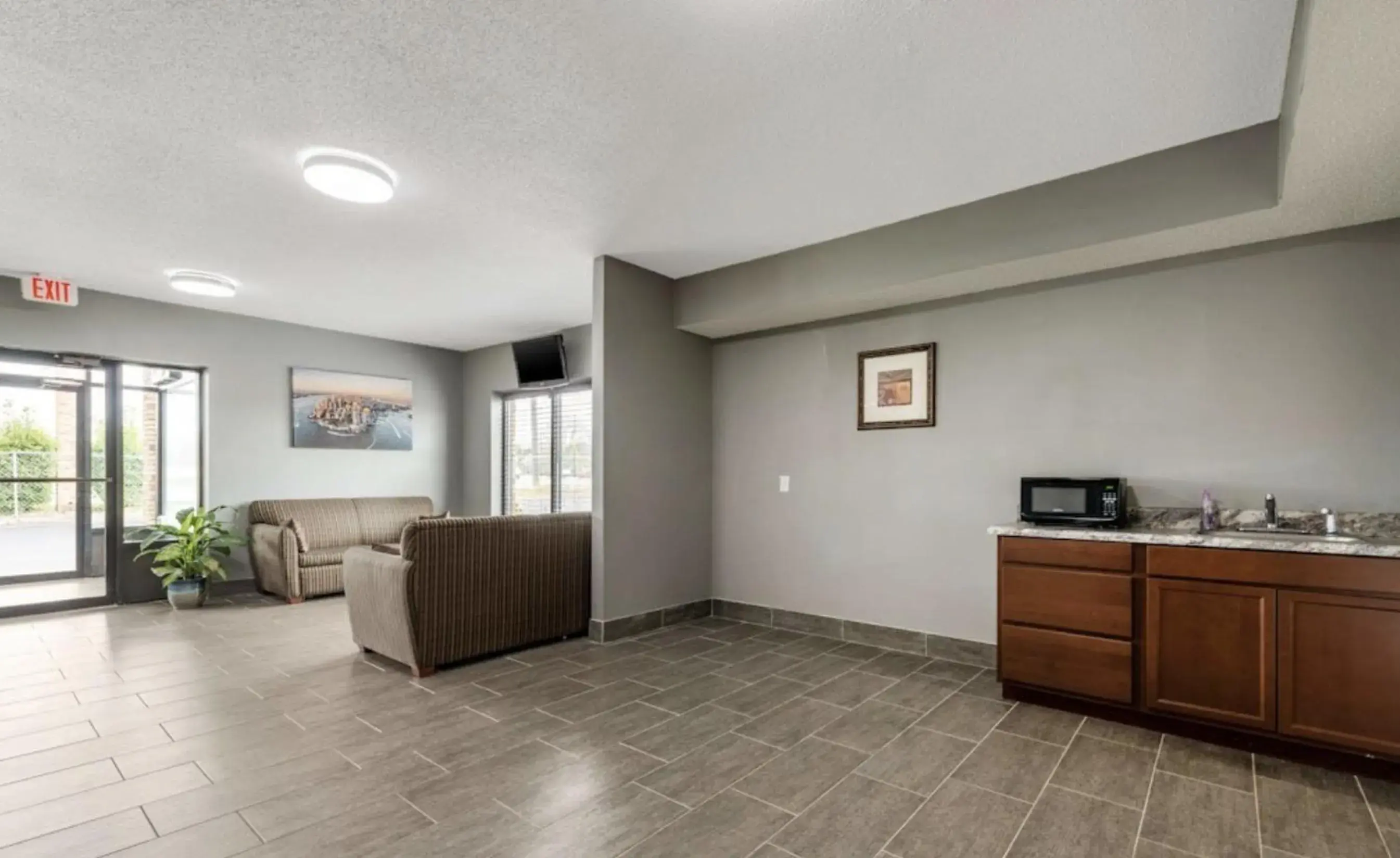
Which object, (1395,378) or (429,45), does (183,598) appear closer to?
(429,45)

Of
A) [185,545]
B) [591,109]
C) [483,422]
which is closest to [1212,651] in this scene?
[591,109]

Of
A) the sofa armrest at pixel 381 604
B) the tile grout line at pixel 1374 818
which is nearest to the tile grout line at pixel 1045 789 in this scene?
the tile grout line at pixel 1374 818

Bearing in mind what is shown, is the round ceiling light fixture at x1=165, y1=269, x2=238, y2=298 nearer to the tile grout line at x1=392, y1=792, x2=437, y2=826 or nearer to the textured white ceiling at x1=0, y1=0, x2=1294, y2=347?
the textured white ceiling at x1=0, y1=0, x2=1294, y2=347

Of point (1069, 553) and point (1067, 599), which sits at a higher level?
point (1069, 553)

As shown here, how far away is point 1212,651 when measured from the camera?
2762 millimetres

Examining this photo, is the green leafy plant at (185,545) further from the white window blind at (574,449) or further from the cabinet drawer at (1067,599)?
the cabinet drawer at (1067,599)

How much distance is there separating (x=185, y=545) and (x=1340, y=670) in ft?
25.0

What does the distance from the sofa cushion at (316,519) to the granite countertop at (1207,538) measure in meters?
5.94

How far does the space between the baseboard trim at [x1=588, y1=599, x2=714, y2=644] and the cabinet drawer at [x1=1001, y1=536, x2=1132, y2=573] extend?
2468 mm

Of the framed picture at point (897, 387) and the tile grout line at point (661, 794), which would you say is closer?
the tile grout line at point (661, 794)

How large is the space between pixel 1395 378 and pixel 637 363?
4.03 m

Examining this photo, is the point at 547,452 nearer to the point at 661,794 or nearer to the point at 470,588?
the point at 470,588

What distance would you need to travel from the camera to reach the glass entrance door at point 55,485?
5.14 meters

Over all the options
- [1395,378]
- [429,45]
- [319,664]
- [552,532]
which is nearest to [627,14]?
[429,45]
